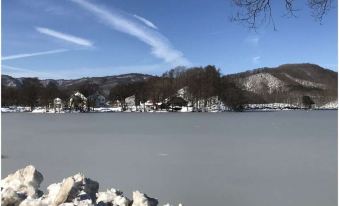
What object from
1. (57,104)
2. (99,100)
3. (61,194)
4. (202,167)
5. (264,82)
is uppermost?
(264,82)

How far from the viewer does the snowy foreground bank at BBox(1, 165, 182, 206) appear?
2.79 m

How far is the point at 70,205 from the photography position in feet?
8.64

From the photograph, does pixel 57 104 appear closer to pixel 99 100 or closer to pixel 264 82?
pixel 99 100

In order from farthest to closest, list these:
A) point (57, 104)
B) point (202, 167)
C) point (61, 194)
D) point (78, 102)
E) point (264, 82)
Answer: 1. point (264, 82)
2. point (78, 102)
3. point (57, 104)
4. point (202, 167)
5. point (61, 194)

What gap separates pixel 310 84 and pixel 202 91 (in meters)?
64.4

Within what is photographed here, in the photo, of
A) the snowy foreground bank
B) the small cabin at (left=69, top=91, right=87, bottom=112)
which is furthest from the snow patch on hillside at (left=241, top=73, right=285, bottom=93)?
the snowy foreground bank

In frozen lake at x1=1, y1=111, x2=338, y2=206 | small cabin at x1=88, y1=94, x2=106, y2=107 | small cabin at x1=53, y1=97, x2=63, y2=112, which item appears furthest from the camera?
small cabin at x1=88, y1=94, x2=106, y2=107

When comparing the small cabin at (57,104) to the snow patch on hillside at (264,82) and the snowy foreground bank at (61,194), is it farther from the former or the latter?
the snow patch on hillside at (264,82)

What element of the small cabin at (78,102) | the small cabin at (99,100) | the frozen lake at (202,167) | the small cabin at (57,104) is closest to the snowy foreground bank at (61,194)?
the frozen lake at (202,167)

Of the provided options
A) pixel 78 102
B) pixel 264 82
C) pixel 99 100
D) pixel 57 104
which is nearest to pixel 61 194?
pixel 57 104

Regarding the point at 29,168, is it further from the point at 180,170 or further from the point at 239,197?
the point at 180,170

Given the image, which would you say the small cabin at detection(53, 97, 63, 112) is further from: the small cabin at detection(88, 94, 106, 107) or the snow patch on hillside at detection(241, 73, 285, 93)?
the snow patch on hillside at detection(241, 73, 285, 93)

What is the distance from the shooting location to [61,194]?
2939 millimetres

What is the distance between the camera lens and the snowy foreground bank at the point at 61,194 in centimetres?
279
